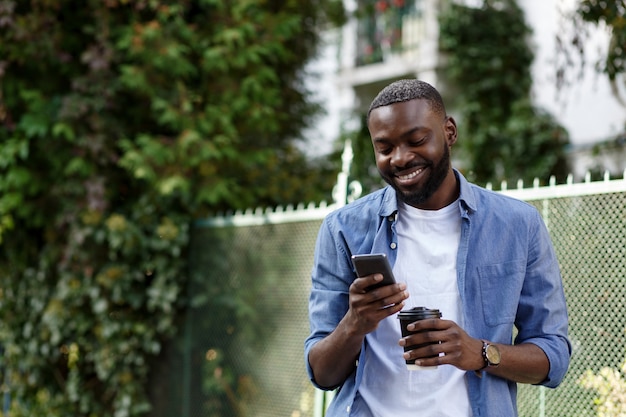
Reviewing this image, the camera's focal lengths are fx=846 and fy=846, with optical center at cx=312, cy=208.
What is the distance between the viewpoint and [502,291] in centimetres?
228

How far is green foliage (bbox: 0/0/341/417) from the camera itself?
584 cm

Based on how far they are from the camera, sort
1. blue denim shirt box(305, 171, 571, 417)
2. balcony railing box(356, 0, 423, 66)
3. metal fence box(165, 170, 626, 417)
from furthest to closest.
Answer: balcony railing box(356, 0, 423, 66) < metal fence box(165, 170, 626, 417) < blue denim shirt box(305, 171, 571, 417)

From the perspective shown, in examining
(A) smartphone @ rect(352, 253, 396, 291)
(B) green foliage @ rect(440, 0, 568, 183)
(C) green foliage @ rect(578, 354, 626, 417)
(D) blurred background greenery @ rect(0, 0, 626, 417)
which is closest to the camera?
(A) smartphone @ rect(352, 253, 396, 291)

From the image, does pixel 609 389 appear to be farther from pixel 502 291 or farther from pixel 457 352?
pixel 457 352

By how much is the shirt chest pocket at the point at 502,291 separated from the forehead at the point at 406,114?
44cm

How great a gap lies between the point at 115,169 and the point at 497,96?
559cm

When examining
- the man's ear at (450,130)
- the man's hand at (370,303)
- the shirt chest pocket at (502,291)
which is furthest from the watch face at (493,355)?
the man's ear at (450,130)

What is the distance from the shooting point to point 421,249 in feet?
7.70

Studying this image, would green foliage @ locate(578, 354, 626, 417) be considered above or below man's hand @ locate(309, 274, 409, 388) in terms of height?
below

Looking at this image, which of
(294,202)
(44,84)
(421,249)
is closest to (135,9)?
(44,84)

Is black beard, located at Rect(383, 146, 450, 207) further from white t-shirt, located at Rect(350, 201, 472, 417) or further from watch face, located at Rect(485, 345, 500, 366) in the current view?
watch face, located at Rect(485, 345, 500, 366)

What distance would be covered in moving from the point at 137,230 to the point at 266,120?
4.08 ft

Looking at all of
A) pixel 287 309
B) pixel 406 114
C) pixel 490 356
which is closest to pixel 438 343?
pixel 490 356

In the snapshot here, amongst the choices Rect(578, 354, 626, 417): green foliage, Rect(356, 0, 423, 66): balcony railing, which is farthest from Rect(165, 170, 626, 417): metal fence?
Rect(356, 0, 423, 66): balcony railing
